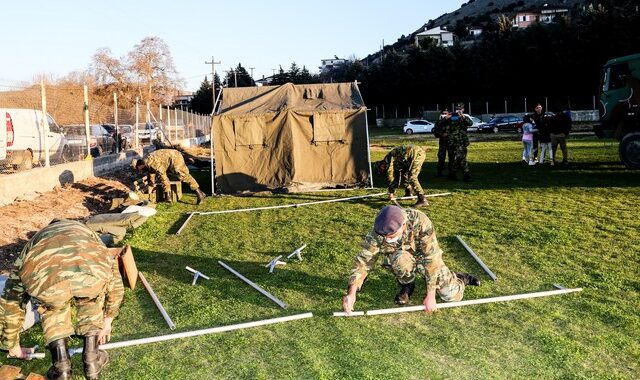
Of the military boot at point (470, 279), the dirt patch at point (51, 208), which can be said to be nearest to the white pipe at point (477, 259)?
the military boot at point (470, 279)

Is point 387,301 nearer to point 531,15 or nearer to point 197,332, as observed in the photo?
point 197,332

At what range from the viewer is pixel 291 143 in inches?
543

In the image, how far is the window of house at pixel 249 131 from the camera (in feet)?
45.3

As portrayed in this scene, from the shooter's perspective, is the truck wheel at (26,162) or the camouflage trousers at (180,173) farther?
the truck wheel at (26,162)

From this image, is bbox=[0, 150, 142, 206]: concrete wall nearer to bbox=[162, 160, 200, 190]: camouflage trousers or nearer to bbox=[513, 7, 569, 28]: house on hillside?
bbox=[162, 160, 200, 190]: camouflage trousers

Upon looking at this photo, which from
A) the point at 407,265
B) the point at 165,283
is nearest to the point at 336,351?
the point at 407,265

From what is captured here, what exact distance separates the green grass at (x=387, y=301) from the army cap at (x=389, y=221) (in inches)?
39.8

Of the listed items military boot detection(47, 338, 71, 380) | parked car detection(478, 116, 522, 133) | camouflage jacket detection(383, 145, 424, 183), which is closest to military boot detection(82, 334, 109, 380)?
military boot detection(47, 338, 71, 380)

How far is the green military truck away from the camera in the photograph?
1444cm

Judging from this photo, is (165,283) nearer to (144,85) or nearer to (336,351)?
(336,351)

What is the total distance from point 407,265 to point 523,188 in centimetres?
814

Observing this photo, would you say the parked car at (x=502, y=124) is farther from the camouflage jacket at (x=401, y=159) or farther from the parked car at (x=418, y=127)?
the camouflage jacket at (x=401, y=159)

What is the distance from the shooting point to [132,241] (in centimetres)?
881

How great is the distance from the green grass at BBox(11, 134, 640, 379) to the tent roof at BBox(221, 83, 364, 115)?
3.63m
